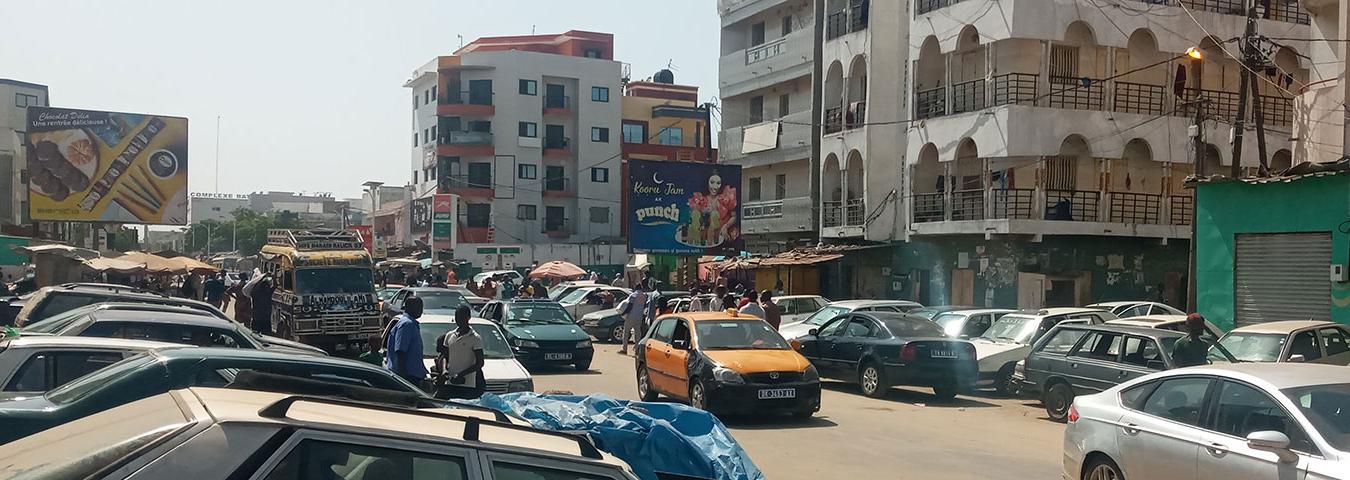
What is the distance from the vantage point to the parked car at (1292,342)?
15.6 meters

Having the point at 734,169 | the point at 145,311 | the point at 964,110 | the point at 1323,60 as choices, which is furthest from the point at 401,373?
the point at 734,169

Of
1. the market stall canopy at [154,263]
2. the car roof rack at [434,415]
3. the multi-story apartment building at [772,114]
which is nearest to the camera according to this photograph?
the car roof rack at [434,415]

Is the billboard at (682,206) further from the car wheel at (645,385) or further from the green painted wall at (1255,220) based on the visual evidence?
the car wheel at (645,385)

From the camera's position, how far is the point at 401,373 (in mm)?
11172

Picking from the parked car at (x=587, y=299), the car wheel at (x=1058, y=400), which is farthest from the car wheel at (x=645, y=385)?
the parked car at (x=587, y=299)

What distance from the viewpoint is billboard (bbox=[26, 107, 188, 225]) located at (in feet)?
133

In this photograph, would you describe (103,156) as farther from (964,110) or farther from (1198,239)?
(1198,239)

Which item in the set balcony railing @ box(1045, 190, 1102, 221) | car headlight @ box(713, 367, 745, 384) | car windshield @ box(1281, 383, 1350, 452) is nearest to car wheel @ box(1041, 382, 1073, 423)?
car headlight @ box(713, 367, 745, 384)

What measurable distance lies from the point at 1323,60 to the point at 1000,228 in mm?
9274

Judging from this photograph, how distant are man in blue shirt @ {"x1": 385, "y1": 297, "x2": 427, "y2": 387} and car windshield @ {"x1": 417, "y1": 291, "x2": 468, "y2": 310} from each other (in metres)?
14.1

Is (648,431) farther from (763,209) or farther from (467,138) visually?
(467,138)

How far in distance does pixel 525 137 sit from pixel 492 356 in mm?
55691

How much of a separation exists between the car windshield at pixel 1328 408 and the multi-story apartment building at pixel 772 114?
1362 inches

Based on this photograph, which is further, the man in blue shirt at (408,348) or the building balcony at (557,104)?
the building balcony at (557,104)
